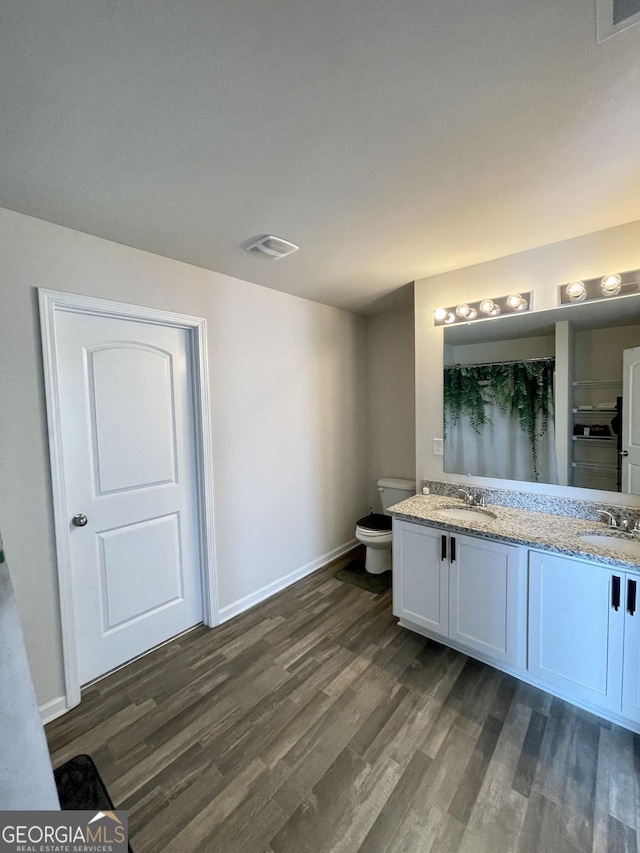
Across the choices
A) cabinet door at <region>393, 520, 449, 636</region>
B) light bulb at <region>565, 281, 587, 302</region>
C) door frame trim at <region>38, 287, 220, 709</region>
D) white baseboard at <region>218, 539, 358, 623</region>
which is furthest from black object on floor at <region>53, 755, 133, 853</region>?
light bulb at <region>565, 281, 587, 302</region>

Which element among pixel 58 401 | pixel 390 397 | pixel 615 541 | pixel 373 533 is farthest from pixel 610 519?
pixel 58 401

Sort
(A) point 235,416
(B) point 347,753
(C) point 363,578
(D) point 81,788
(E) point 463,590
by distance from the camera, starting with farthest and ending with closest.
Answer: (C) point 363,578, (A) point 235,416, (E) point 463,590, (B) point 347,753, (D) point 81,788

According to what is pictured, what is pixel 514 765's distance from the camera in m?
1.42

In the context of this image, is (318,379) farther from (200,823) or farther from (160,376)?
(200,823)

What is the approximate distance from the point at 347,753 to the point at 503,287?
8.73 ft

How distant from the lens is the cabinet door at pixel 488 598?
5.85 feet

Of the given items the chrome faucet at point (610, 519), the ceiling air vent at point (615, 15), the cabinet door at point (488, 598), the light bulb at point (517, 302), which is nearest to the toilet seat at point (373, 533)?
the cabinet door at point (488, 598)

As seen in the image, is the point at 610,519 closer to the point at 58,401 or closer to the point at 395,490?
the point at 395,490

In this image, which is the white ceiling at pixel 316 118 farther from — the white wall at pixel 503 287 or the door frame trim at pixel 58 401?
the door frame trim at pixel 58 401

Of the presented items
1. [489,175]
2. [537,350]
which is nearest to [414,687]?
[537,350]

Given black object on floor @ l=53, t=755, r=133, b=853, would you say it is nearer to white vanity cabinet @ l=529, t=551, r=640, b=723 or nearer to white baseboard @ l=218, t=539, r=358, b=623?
white baseboard @ l=218, t=539, r=358, b=623

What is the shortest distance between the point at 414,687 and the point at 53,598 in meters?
1.90

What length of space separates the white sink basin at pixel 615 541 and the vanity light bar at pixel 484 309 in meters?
1.35

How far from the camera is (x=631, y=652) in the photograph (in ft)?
4.95
